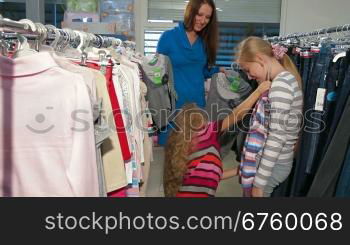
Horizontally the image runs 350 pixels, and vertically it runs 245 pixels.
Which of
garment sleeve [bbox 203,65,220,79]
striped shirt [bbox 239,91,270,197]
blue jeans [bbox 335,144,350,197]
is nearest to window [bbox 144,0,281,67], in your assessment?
garment sleeve [bbox 203,65,220,79]

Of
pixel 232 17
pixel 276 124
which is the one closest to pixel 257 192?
pixel 276 124

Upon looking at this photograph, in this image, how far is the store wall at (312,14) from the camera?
409cm

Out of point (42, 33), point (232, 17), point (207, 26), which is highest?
point (232, 17)

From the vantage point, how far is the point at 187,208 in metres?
1.11

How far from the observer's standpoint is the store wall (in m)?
4.09

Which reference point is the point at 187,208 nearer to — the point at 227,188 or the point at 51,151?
the point at 51,151

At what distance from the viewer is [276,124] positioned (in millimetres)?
1674

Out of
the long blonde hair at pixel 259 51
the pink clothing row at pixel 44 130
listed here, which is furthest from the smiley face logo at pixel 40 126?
the long blonde hair at pixel 259 51

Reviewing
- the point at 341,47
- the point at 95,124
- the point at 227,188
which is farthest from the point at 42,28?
the point at 227,188

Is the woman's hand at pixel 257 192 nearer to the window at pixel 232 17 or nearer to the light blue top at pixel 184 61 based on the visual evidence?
the light blue top at pixel 184 61

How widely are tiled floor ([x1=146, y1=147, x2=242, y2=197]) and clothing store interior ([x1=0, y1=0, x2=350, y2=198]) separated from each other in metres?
0.01

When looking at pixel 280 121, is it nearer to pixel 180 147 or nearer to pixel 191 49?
pixel 180 147

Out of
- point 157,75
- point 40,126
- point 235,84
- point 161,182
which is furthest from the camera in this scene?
point 161,182

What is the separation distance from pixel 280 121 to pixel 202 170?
408mm
